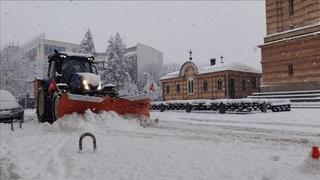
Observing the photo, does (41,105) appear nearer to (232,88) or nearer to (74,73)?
(74,73)

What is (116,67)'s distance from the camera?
60281mm

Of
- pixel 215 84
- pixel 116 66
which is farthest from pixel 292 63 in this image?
pixel 116 66

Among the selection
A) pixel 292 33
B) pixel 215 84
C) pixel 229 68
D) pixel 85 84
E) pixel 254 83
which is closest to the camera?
pixel 85 84

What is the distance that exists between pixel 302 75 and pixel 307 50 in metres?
1.92

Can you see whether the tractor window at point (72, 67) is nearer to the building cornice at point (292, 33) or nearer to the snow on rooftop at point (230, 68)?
the building cornice at point (292, 33)

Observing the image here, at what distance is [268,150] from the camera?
7824 millimetres

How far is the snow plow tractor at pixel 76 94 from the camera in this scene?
12.9 metres

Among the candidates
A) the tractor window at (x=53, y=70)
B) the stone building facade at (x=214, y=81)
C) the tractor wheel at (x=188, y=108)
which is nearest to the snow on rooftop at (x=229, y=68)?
the stone building facade at (x=214, y=81)

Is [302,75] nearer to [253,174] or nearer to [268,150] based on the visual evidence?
[268,150]

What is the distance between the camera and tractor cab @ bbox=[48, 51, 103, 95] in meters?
14.1

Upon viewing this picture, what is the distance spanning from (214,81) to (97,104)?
28442 millimetres

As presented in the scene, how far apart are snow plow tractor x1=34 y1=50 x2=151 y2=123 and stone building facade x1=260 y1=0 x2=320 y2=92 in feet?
58.6

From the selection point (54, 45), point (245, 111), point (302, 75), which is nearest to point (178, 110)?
point (245, 111)

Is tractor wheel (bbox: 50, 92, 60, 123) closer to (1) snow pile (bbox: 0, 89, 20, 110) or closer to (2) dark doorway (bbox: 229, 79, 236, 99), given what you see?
(1) snow pile (bbox: 0, 89, 20, 110)
